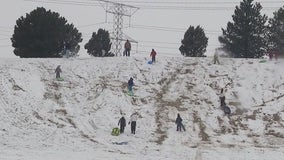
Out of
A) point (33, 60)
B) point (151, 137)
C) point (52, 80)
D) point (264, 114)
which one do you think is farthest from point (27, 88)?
point (264, 114)

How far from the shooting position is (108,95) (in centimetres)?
4378

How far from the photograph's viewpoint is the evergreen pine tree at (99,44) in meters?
69.2

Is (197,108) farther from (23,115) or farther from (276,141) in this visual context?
(23,115)

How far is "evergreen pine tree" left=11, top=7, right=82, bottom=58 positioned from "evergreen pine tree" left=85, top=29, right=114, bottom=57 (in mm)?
9720

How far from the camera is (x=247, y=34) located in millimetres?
59844

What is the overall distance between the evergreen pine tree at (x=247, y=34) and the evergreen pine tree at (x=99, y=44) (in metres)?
15.6

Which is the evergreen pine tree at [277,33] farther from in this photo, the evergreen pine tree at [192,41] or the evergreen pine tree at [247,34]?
the evergreen pine tree at [192,41]

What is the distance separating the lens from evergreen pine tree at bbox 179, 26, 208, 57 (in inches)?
2549

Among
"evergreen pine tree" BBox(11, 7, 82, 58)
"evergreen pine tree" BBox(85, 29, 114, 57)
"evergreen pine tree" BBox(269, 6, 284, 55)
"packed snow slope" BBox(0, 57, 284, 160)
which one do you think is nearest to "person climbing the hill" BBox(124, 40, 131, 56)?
"packed snow slope" BBox(0, 57, 284, 160)

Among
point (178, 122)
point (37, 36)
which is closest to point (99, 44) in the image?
point (37, 36)

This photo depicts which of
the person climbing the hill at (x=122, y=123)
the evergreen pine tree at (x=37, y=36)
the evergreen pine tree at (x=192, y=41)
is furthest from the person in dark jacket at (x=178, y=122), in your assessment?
the evergreen pine tree at (x=192, y=41)

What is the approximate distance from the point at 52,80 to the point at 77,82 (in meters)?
2.01

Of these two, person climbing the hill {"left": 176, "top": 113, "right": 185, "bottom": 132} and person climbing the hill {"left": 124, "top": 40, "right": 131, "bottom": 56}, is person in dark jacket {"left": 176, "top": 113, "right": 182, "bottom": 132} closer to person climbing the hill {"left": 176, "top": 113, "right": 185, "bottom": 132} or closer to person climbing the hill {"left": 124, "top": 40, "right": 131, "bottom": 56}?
person climbing the hill {"left": 176, "top": 113, "right": 185, "bottom": 132}

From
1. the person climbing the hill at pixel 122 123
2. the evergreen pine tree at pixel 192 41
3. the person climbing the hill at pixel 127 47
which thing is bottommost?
the person climbing the hill at pixel 122 123
